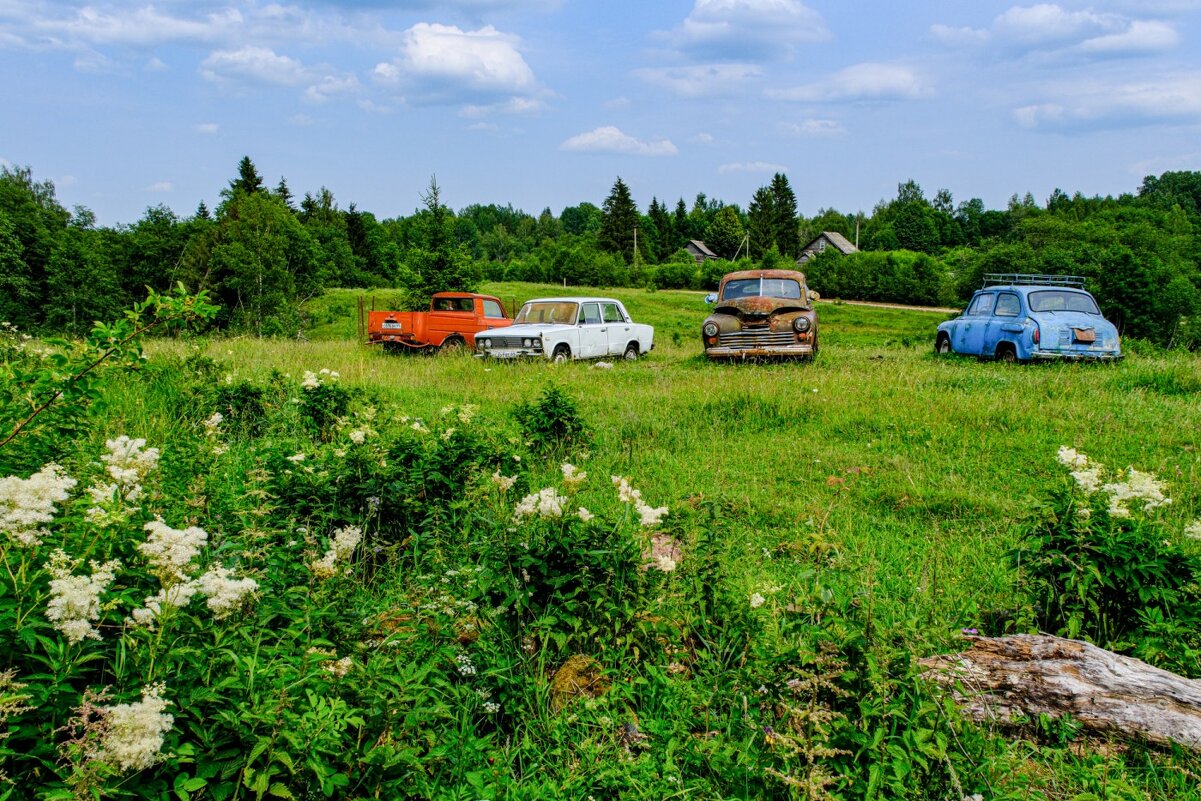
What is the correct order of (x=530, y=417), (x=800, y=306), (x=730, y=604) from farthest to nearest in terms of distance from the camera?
(x=800, y=306), (x=530, y=417), (x=730, y=604)

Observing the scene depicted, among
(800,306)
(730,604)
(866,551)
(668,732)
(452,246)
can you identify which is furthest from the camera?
(452,246)

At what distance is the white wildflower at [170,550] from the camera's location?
2068 mm

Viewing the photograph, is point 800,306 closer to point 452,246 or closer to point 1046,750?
point 1046,750

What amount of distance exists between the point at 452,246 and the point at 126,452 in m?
25.1

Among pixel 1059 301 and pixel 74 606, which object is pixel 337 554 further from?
pixel 1059 301

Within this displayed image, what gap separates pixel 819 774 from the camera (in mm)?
2191

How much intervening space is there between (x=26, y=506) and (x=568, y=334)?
44.8ft

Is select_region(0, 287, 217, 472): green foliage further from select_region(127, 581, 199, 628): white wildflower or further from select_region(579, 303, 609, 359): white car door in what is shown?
select_region(579, 303, 609, 359): white car door

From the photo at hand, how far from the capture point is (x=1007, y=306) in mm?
14359

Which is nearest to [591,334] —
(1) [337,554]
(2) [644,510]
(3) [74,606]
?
Answer: (2) [644,510]

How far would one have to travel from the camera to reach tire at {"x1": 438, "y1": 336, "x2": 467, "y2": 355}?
54.6 ft

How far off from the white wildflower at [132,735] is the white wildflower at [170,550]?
452mm

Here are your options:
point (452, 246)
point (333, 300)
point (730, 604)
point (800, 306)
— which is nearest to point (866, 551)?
point (730, 604)

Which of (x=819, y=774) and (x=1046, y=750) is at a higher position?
(x=819, y=774)
